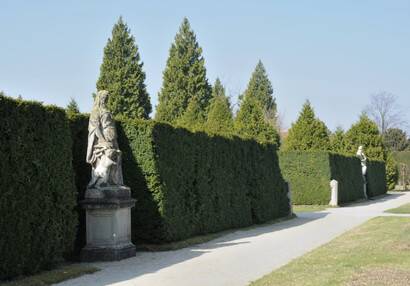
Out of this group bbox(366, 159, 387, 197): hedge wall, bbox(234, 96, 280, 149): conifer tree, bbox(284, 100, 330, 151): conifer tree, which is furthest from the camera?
bbox(284, 100, 330, 151): conifer tree

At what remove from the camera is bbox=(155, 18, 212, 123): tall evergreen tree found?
5619 cm

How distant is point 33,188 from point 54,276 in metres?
1.48

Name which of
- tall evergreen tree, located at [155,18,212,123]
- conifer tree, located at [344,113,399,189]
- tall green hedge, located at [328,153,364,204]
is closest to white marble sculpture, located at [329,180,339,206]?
tall green hedge, located at [328,153,364,204]

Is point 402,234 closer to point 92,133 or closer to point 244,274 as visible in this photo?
point 244,274

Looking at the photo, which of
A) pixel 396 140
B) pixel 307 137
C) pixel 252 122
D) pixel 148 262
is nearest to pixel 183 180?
pixel 148 262

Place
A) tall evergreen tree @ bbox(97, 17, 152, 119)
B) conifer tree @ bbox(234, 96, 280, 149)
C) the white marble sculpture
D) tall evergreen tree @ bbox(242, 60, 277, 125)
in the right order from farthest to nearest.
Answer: tall evergreen tree @ bbox(242, 60, 277, 125), tall evergreen tree @ bbox(97, 17, 152, 119), conifer tree @ bbox(234, 96, 280, 149), the white marble sculpture

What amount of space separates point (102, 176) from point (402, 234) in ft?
26.0

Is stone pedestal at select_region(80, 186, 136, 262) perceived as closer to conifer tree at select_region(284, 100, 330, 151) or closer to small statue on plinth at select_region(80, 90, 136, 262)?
small statue on plinth at select_region(80, 90, 136, 262)

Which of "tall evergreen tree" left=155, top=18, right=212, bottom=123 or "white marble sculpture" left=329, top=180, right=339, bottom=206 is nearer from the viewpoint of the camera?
"white marble sculpture" left=329, top=180, right=339, bottom=206

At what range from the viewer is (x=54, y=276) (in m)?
8.81

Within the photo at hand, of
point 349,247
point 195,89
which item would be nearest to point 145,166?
point 349,247

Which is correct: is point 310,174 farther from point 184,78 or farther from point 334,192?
point 184,78

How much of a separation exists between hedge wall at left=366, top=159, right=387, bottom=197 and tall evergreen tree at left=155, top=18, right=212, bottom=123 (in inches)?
787

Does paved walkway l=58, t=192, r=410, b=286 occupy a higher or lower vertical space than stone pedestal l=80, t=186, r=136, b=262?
lower
